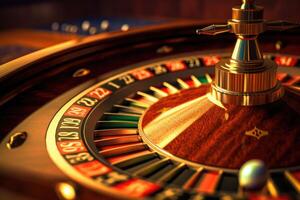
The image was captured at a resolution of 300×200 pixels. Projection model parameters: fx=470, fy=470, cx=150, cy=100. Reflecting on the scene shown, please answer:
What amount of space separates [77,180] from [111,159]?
0.17 meters

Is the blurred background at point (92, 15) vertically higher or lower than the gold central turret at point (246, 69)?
lower

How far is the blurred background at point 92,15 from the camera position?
2.59 meters

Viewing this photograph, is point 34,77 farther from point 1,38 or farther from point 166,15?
point 166,15

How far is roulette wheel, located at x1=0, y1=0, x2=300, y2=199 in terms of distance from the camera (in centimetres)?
83

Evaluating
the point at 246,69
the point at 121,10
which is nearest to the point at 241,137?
the point at 246,69

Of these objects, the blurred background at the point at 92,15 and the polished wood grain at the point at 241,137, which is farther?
the blurred background at the point at 92,15

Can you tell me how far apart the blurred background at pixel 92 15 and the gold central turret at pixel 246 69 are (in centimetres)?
147

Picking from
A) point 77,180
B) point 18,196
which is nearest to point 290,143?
point 77,180

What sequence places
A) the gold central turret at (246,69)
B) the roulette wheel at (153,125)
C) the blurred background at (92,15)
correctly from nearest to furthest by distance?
the roulette wheel at (153,125), the gold central turret at (246,69), the blurred background at (92,15)

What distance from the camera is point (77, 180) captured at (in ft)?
2.77

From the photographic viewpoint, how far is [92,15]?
3.25m

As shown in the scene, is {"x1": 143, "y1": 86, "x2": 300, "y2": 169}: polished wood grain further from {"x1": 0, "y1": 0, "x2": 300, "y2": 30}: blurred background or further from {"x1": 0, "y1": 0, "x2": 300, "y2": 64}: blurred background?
{"x1": 0, "y1": 0, "x2": 300, "y2": 30}: blurred background

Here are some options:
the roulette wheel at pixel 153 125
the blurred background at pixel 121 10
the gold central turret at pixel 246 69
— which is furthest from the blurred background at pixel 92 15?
the gold central turret at pixel 246 69

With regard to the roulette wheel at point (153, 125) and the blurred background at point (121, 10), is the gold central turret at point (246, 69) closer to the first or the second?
the roulette wheel at point (153, 125)
